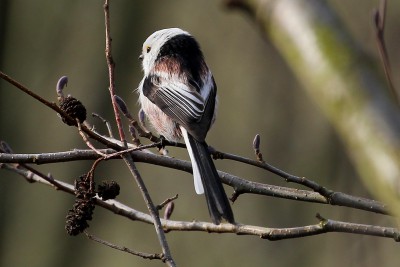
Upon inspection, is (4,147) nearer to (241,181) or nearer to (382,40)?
(241,181)

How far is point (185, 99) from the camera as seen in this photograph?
2920 millimetres

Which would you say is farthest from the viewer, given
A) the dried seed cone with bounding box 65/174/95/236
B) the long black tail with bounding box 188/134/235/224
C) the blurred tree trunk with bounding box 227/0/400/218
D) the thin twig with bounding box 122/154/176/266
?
the long black tail with bounding box 188/134/235/224

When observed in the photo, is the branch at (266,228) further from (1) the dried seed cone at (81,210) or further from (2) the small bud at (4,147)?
(1) the dried seed cone at (81,210)

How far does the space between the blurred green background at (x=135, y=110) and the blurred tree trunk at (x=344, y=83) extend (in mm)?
3412

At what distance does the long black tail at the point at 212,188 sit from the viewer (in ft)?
7.28

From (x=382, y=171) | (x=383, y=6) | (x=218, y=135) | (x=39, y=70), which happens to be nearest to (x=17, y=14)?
(x=39, y=70)

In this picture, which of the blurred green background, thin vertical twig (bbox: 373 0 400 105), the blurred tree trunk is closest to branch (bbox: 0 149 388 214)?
thin vertical twig (bbox: 373 0 400 105)

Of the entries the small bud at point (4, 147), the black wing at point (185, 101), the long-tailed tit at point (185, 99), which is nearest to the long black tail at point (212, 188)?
the long-tailed tit at point (185, 99)

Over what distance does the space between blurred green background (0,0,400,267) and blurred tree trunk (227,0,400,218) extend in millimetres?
3412

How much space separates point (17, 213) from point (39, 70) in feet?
3.62

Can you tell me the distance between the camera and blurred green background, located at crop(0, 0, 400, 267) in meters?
5.01

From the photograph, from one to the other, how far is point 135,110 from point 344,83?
4.40 meters

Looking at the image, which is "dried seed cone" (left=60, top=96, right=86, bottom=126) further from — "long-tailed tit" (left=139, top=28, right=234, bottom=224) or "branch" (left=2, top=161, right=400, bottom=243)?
"long-tailed tit" (left=139, top=28, right=234, bottom=224)

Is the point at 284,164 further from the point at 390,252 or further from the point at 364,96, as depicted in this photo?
the point at 364,96
